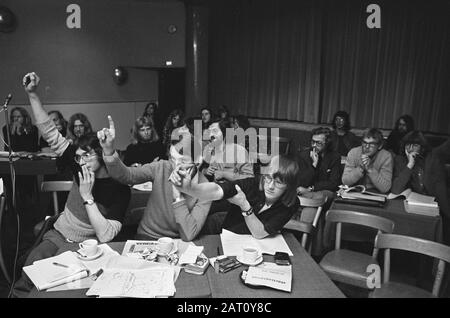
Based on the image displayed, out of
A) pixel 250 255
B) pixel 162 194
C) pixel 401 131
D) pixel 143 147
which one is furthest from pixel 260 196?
pixel 401 131

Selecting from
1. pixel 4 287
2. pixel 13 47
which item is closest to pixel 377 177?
pixel 4 287

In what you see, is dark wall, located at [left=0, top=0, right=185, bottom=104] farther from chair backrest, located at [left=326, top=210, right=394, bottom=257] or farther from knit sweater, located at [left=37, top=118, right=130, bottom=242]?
chair backrest, located at [left=326, top=210, right=394, bottom=257]

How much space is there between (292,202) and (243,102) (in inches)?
233

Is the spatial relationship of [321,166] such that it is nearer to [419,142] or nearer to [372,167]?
[372,167]

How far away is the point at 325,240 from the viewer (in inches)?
117

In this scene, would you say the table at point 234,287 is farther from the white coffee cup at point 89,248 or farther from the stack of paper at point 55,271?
the white coffee cup at point 89,248

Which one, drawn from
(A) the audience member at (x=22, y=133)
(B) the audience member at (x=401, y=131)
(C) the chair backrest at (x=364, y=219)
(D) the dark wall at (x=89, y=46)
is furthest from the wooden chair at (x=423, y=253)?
(D) the dark wall at (x=89, y=46)

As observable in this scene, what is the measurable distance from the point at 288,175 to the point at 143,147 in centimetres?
256

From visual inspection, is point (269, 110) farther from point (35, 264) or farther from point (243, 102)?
point (35, 264)

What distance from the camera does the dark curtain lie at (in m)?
5.57

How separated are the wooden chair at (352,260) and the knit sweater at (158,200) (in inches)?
38.6

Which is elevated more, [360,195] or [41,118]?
[41,118]

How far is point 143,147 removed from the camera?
435 centimetres
